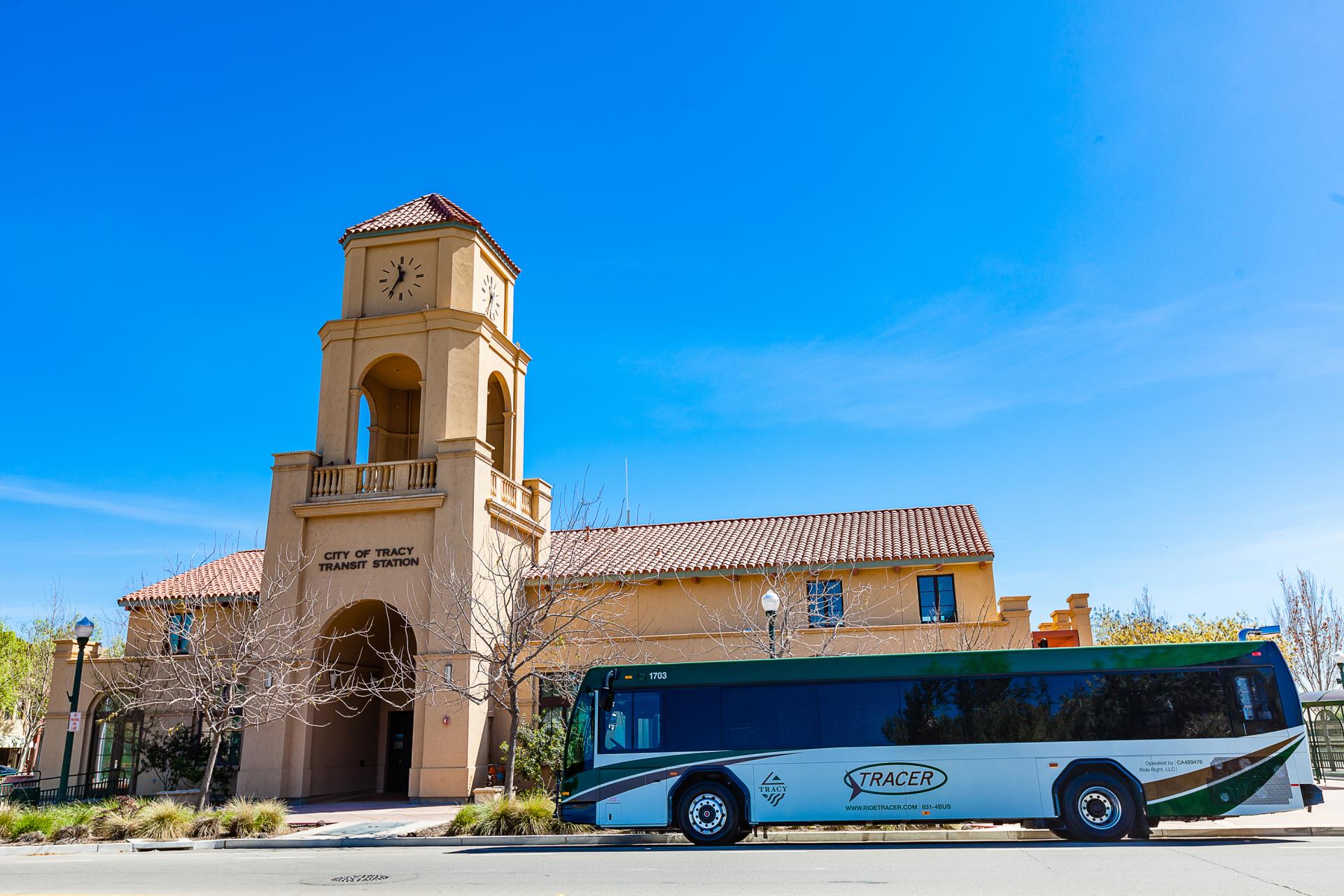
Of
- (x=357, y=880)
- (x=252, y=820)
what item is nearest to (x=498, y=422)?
(x=252, y=820)

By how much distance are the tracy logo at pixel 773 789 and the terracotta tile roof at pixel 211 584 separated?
19.3 metres

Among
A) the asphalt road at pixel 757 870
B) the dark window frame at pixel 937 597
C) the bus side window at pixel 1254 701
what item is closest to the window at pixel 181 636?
the asphalt road at pixel 757 870

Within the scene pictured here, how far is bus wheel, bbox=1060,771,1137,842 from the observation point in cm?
1416

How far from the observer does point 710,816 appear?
49.4 ft

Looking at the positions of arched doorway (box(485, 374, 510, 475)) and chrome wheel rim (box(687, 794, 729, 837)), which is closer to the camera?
chrome wheel rim (box(687, 794, 729, 837))

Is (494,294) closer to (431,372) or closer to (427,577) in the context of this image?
(431,372)

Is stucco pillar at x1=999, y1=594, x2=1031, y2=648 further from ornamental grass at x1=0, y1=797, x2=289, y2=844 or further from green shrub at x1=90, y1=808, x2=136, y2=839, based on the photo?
green shrub at x1=90, y1=808, x2=136, y2=839

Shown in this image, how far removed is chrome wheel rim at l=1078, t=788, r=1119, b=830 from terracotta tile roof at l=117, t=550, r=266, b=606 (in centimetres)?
2316

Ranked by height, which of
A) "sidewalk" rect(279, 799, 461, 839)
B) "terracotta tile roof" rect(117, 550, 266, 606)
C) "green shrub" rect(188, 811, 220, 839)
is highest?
"terracotta tile roof" rect(117, 550, 266, 606)

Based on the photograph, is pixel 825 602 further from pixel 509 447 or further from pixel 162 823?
pixel 162 823

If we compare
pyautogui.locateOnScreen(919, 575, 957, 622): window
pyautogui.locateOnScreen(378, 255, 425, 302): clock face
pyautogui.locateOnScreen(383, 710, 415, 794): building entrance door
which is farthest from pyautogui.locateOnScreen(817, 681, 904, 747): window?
pyautogui.locateOnScreen(383, 710, 415, 794): building entrance door

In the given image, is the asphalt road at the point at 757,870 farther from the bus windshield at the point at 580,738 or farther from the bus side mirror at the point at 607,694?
the bus side mirror at the point at 607,694

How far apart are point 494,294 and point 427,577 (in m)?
9.02

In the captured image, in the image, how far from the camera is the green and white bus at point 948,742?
1414cm
